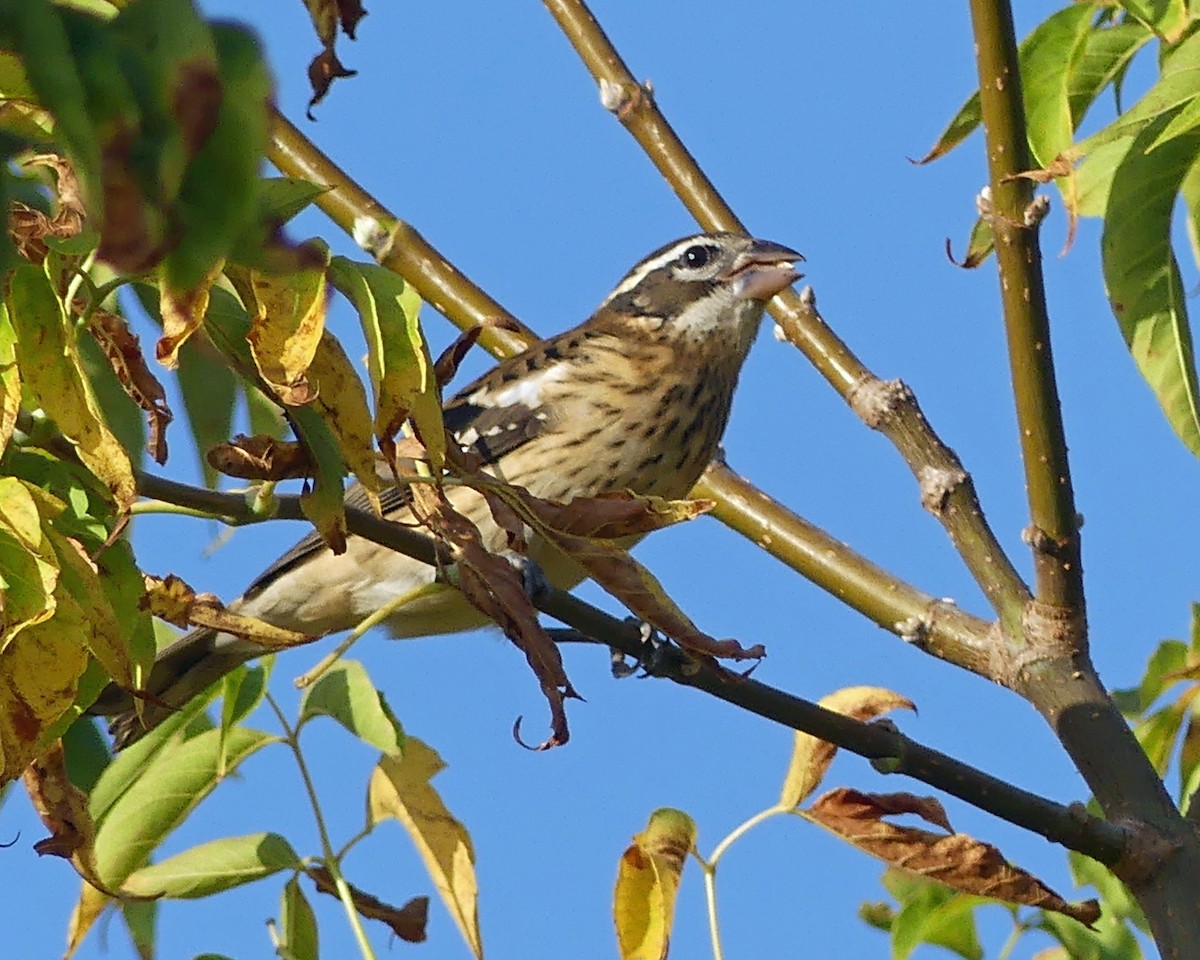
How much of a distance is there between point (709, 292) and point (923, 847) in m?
3.34

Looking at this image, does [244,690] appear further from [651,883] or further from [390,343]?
[390,343]

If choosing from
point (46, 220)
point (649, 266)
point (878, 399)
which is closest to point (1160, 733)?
point (878, 399)

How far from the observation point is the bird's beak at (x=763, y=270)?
528cm

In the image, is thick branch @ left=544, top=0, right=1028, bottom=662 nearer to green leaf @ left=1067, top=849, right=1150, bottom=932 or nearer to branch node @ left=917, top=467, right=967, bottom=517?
branch node @ left=917, top=467, right=967, bottom=517

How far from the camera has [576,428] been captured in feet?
17.8

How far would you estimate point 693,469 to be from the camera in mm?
5293

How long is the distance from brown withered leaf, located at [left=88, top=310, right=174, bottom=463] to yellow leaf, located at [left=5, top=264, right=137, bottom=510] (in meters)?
0.23

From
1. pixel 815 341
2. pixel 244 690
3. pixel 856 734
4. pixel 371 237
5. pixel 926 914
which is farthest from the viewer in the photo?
pixel 815 341

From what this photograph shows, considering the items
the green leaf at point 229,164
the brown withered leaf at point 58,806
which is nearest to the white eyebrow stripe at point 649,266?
the brown withered leaf at point 58,806

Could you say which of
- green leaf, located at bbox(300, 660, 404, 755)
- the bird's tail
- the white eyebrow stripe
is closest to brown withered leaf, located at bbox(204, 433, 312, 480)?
green leaf, located at bbox(300, 660, 404, 755)

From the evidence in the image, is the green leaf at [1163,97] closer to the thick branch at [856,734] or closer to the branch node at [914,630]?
the thick branch at [856,734]

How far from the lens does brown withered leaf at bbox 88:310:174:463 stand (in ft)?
6.68

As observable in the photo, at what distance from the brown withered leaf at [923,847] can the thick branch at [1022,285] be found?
1.69 ft

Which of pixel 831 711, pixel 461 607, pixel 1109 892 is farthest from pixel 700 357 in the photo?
pixel 831 711
